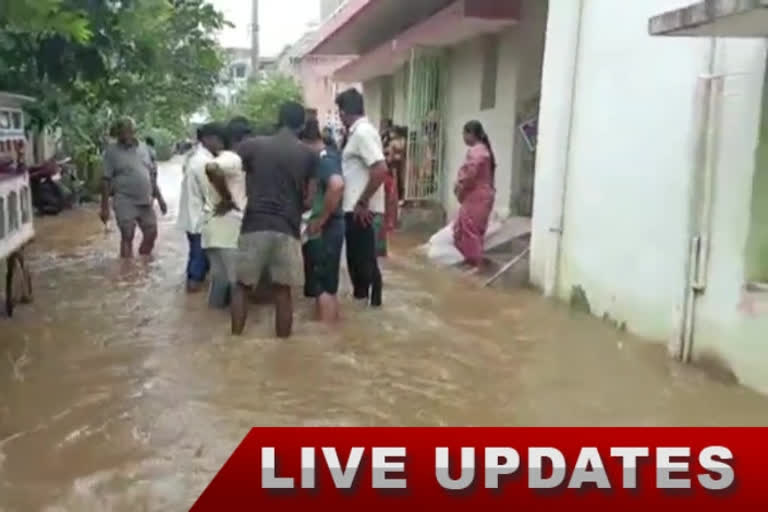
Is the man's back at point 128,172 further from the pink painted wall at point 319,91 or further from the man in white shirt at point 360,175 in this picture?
the pink painted wall at point 319,91

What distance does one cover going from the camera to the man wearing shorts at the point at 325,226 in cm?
670

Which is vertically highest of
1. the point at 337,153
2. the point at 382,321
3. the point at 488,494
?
the point at 337,153

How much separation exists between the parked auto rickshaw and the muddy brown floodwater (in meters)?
0.33

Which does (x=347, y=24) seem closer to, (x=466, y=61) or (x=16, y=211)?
(x=466, y=61)

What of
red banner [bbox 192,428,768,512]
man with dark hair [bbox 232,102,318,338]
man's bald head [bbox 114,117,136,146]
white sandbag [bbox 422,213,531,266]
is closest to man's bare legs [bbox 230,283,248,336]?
man with dark hair [bbox 232,102,318,338]

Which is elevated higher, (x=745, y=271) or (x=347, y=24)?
(x=347, y=24)

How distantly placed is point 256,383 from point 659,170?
2958 millimetres

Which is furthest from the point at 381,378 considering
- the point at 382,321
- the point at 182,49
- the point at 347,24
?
the point at 182,49

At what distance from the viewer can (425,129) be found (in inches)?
575

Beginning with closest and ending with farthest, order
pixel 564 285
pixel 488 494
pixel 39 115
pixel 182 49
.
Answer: pixel 488 494 → pixel 564 285 → pixel 39 115 → pixel 182 49

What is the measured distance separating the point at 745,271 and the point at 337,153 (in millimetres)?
2851

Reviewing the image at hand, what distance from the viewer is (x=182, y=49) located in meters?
17.2

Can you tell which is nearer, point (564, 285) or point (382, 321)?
point (382, 321)

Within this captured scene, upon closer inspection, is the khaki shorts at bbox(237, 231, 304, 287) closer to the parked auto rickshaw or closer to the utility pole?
the parked auto rickshaw
